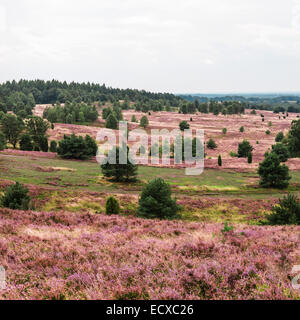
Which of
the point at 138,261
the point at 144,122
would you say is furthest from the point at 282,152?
the point at 144,122

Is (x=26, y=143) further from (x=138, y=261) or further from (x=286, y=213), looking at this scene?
(x=138, y=261)

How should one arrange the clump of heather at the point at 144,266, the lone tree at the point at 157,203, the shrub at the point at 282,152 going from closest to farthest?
the clump of heather at the point at 144,266 → the lone tree at the point at 157,203 → the shrub at the point at 282,152

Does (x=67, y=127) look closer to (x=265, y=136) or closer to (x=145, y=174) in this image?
(x=145, y=174)

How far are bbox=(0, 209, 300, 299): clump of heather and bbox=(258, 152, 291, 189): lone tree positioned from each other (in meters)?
35.0

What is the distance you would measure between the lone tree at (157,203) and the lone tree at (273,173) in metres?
23.9

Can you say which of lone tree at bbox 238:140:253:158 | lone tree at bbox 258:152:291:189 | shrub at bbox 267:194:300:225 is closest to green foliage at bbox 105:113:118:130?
lone tree at bbox 238:140:253:158

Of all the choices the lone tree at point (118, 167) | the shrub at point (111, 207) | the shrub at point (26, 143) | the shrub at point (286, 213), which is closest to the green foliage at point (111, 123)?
the shrub at point (26, 143)

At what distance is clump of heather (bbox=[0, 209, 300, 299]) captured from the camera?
5.28 m

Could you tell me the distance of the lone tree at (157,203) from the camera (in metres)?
24.0

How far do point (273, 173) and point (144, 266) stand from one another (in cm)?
4081

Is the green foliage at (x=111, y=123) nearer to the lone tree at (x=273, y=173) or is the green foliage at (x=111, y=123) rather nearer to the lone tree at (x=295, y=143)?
the lone tree at (x=295, y=143)

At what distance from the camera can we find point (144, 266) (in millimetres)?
6523

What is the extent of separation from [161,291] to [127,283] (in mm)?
875
